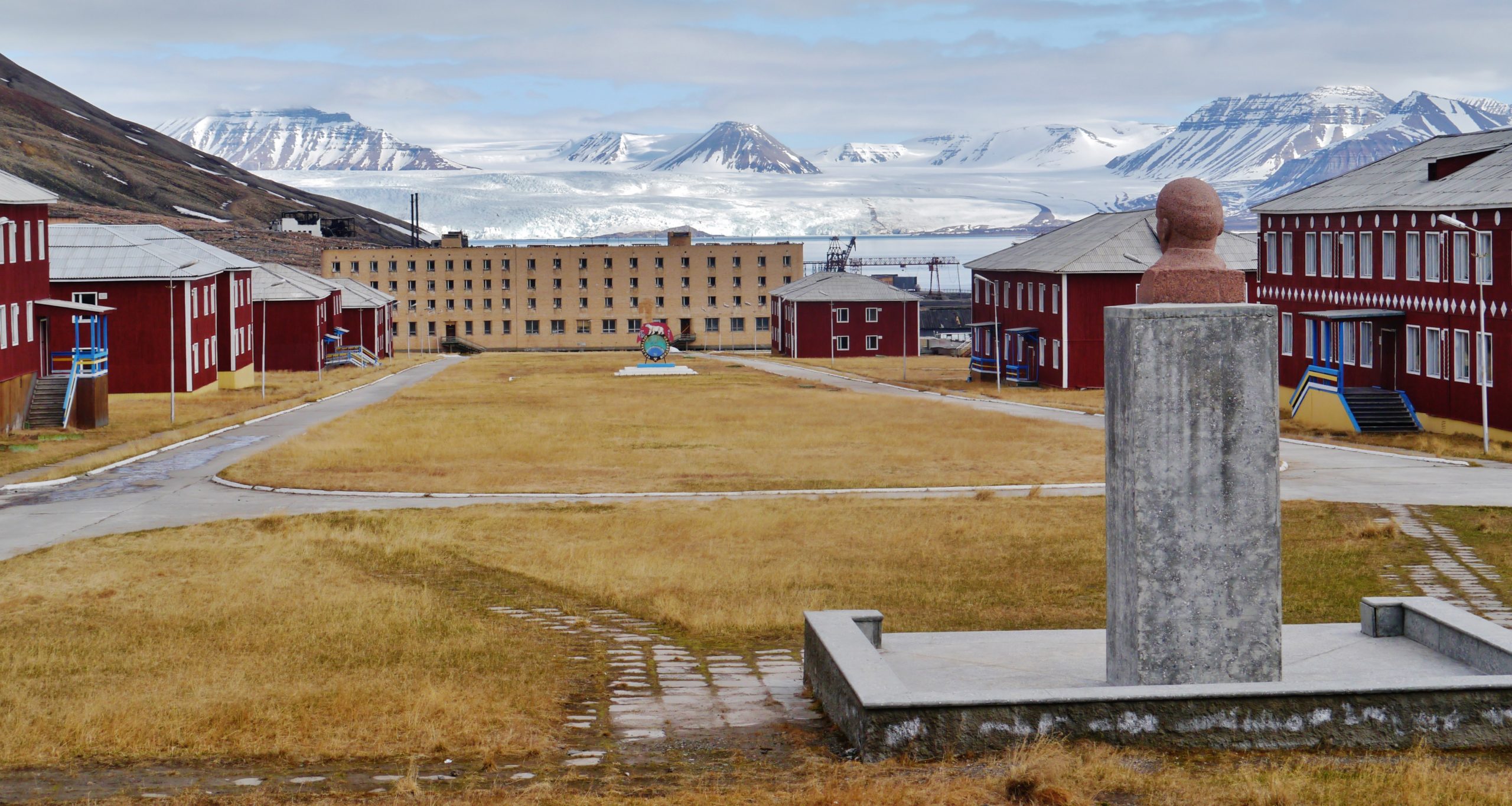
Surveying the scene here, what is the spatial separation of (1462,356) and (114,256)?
55382mm

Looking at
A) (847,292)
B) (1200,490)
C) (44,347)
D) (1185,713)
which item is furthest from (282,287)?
(1185,713)

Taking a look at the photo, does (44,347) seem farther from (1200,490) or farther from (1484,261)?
(1200,490)

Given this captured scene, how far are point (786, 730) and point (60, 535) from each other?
→ 19.3m

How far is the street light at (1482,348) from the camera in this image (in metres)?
41.1

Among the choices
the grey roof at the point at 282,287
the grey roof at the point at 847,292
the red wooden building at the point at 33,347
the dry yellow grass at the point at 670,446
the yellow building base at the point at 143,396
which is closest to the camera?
the dry yellow grass at the point at 670,446

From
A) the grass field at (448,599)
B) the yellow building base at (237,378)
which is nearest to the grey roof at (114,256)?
the yellow building base at (237,378)

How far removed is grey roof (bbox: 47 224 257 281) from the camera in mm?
65438

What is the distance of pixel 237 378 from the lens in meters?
81.3

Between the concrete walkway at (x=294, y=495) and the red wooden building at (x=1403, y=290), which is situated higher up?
the red wooden building at (x=1403, y=290)

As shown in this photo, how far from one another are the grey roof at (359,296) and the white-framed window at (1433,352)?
3532 inches

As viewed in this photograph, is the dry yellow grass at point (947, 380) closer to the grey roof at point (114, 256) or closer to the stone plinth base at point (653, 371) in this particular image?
the stone plinth base at point (653, 371)

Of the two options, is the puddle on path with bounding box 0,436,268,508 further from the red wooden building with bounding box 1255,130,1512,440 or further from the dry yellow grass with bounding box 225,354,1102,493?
the red wooden building with bounding box 1255,130,1512,440

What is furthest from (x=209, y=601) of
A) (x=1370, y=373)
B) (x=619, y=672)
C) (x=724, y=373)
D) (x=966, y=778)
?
(x=724, y=373)

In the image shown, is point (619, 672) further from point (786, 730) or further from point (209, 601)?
point (209, 601)
